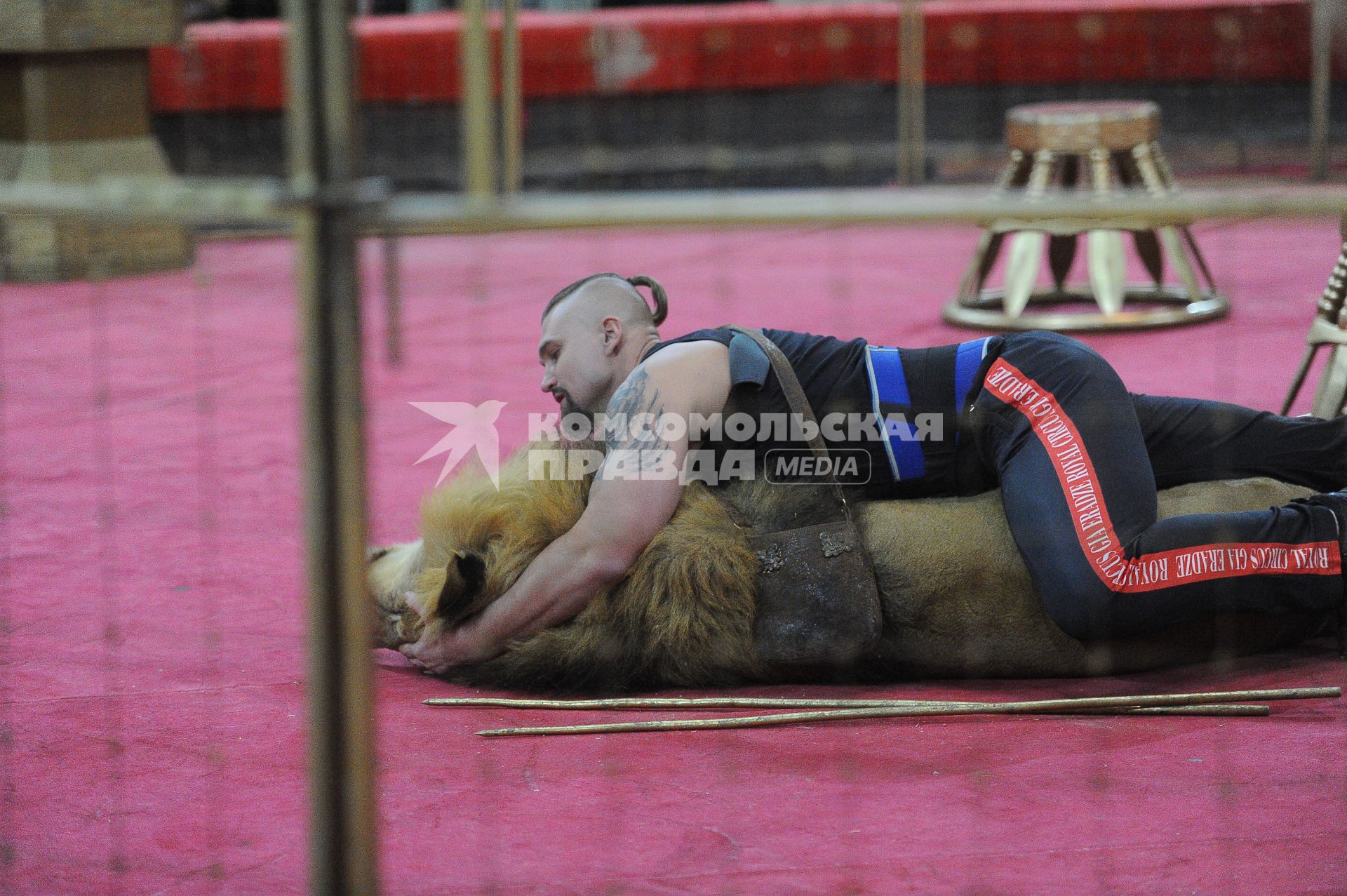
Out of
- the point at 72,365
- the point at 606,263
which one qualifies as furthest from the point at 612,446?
the point at 606,263

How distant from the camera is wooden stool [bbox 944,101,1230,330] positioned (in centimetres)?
562

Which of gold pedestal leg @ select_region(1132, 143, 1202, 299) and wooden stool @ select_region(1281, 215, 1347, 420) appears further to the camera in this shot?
gold pedestal leg @ select_region(1132, 143, 1202, 299)

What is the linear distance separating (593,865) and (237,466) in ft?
8.54

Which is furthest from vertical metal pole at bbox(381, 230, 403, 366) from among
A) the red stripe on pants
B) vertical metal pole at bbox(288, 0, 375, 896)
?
vertical metal pole at bbox(288, 0, 375, 896)

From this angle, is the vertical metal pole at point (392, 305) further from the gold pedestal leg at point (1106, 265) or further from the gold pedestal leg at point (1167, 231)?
the gold pedestal leg at point (1167, 231)

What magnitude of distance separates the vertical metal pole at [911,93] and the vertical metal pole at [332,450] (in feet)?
19.4

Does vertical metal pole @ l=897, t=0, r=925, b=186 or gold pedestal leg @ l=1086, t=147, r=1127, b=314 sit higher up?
vertical metal pole @ l=897, t=0, r=925, b=186

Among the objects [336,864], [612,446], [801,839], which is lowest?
[801,839]

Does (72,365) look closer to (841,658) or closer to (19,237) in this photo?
(19,237)

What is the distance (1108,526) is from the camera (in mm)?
2559

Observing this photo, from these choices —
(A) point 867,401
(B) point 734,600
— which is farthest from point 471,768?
(A) point 867,401

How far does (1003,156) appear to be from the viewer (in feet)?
31.9

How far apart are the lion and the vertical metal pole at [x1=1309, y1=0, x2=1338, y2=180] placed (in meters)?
6.44

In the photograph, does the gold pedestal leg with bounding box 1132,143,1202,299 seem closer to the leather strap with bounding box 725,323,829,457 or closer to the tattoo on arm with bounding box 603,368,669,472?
the leather strap with bounding box 725,323,829,457
